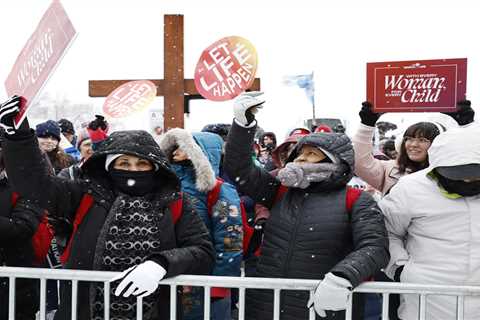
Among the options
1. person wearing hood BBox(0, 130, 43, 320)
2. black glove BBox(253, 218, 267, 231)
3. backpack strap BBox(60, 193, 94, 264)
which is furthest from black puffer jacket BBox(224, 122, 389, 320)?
person wearing hood BBox(0, 130, 43, 320)

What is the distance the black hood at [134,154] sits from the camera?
107 inches

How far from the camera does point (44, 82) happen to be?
2.44m

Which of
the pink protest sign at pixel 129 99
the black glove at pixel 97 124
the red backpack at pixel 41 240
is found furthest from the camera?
the pink protest sign at pixel 129 99

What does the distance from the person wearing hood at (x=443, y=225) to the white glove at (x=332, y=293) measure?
504mm

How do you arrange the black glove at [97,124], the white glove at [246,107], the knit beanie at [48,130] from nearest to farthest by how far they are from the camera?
the white glove at [246,107] < the black glove at [97,124] < the knit beanie at [48,130]

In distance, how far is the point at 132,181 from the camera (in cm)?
277

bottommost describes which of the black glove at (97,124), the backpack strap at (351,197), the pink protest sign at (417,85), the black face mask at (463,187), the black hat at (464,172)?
the backpack strap at (351,197)

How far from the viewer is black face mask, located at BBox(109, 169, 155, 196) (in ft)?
9.08

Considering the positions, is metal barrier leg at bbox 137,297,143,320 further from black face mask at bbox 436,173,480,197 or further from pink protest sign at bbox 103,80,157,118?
pink protest sign at bbox 103,80,157,118

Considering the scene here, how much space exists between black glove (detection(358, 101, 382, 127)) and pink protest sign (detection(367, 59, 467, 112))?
1.6 inches

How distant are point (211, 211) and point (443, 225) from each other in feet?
4.40

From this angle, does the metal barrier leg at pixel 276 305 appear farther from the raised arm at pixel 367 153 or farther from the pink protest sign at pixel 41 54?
the raised arm at pixel 367 153

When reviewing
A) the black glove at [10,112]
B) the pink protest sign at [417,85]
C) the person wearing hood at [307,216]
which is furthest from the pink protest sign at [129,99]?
the black glove at [10,112]

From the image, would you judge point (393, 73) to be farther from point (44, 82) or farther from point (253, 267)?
point (44, 82)
